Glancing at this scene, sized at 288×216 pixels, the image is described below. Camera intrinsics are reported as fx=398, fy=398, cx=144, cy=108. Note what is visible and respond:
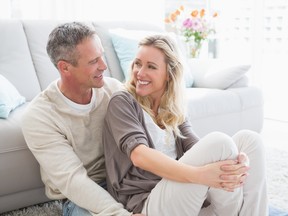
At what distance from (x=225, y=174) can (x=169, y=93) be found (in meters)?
0.49

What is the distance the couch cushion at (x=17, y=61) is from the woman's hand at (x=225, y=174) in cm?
147

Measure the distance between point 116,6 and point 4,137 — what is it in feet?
7.91

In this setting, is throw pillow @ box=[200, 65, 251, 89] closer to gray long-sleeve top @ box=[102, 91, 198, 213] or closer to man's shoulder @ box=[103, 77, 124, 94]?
man's shoulder @ box=[103, 77, 124, 94]

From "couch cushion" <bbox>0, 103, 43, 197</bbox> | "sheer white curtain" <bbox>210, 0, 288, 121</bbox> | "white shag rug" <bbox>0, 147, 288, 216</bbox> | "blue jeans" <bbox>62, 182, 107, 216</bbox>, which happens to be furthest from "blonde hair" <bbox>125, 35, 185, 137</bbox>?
"sheer white curtain" <bbox>210, 0, 288, 121</bbox>

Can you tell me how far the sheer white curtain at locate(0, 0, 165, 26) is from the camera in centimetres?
340

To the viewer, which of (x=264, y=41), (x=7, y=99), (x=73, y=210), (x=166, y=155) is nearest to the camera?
(x=166, y=155)

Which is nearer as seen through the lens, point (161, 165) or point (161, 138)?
point (161, 165)

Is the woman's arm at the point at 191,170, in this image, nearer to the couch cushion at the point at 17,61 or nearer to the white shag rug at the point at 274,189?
the white shag rug at the point at 274,189

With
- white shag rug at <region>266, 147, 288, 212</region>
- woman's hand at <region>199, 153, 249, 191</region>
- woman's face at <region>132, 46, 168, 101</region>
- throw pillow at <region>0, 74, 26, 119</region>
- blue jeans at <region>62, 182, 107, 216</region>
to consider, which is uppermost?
woman's face at <region>132, 46, 168, 101</region>

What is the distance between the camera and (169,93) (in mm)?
1733

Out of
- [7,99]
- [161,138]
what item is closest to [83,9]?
[7,99]

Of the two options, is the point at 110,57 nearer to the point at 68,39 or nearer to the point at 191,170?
the point at 68,39

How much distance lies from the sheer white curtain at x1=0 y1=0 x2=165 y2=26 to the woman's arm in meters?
2.34

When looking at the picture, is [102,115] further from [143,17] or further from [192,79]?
[143,17]
